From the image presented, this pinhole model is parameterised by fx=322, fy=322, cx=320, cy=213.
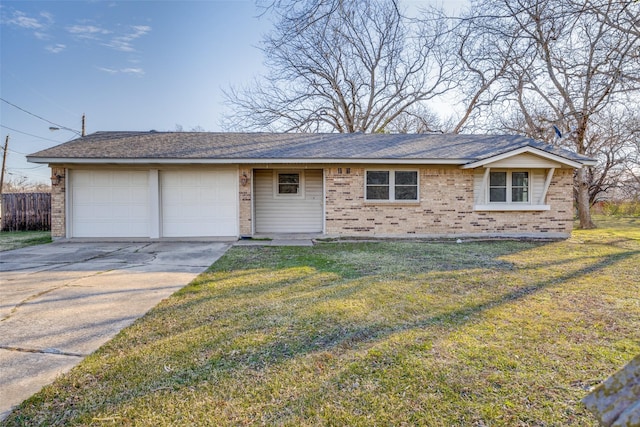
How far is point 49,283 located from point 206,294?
2736 millimetres

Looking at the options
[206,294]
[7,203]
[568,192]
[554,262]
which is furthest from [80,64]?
[568,192]

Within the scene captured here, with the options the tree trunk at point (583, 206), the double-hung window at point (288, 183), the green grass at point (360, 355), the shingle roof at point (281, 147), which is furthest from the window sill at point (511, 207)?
the tree trunk at point (583, 206)

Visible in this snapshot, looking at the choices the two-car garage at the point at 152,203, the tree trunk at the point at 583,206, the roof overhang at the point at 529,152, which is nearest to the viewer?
the roof overhang at the point at 529,152

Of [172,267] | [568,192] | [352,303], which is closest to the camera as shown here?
[352,303]

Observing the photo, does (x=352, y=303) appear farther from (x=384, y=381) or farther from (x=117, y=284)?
(x=117, y=284)

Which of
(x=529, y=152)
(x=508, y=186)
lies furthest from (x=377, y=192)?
(x=529, y=152)

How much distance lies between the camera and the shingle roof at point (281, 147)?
386 inches

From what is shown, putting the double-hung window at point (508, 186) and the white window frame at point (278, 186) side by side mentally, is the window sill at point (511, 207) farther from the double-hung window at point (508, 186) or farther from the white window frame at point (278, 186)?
the white window frame at point (278, 186)

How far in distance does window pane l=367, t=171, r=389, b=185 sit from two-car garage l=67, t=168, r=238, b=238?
433cm

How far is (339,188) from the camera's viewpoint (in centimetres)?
1037

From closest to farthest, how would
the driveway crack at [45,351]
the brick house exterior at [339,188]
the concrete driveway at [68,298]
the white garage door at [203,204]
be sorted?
the concrete driveway at [68,298]
the driveway crack at [45,351]
the brick house exterior at [339,188]
the white garage door at [203,204]

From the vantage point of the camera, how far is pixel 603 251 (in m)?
8.32

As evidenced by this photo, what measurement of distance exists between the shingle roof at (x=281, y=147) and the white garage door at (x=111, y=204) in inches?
31.6

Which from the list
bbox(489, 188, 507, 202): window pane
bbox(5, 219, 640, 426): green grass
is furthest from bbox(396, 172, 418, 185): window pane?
bbox(5, 219, 640, 426): green grass
